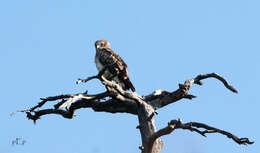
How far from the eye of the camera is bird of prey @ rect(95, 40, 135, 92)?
13086 millimetres

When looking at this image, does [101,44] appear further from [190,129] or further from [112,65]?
[190,129]

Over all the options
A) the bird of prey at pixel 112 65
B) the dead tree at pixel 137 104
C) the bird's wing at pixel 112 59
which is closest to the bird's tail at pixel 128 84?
the bird of prey at pixel 112 65

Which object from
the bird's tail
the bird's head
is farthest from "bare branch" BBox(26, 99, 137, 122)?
the bird's head

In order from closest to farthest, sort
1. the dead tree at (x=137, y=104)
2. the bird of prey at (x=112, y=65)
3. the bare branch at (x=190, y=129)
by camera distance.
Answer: the bare branch at (x=190, y=129) < the dead tree at (x=137, y=104) < the bird of prey at (x=112, y=65)

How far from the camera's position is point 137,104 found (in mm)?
10820

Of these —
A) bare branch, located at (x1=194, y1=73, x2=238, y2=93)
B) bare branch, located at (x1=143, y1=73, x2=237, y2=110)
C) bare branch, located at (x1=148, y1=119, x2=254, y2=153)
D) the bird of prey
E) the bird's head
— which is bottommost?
bare branch, located at (x1=148, y1=119, x2=254, y2=153)

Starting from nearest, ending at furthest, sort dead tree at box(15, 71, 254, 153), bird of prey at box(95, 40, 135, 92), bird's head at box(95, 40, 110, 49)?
1. dead tree at box(15, 71, 254, 153)
2. bird of prey at box(95, 40, 135, 92)
3. bird's head at box(95, 40, 110, 49)

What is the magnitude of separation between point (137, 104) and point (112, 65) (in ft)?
7.06

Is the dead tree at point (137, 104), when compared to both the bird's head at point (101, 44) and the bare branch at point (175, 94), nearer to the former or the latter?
the bare branch at point (175, 94)

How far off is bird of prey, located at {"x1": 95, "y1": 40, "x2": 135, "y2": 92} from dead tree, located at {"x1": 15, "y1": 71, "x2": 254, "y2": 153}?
4.44 ft

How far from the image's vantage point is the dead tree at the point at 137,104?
1026 centimetres

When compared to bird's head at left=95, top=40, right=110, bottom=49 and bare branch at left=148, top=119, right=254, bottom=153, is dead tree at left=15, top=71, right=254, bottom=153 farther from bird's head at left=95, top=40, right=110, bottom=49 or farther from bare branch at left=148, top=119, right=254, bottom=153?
bird's head at left=95, top=40, right=110, bottom=49

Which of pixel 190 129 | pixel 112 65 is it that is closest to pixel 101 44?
pixel 112 65

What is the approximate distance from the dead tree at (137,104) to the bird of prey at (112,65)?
4.44 ft
